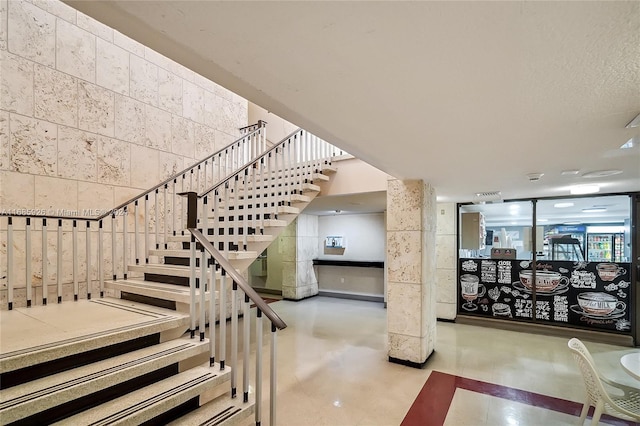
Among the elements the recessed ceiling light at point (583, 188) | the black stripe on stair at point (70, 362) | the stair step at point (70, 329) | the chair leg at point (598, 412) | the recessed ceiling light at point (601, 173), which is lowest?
the chair leg at point (598, 412)

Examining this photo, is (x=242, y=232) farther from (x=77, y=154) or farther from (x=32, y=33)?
(x=32, y=33)

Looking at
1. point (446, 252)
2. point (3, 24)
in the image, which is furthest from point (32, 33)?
point (446, 252)

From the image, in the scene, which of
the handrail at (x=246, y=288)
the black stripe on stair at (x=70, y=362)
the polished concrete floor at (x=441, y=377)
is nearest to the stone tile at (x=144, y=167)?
the handrail at (x=246, y=288)

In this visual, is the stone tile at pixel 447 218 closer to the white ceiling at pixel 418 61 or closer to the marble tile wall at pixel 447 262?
the marble tile wall at pixel 447 262

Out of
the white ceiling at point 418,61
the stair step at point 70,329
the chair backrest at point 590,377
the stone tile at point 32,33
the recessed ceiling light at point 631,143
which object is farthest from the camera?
the stone tile at point 32,33

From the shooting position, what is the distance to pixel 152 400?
197 cm

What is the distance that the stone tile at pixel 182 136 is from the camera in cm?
490

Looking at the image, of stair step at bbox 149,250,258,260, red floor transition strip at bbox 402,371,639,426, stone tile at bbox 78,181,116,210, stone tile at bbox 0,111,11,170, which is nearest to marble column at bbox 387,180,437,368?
red floor transition strip at bbox 402,371,639,426

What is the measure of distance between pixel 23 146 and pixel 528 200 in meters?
7.57

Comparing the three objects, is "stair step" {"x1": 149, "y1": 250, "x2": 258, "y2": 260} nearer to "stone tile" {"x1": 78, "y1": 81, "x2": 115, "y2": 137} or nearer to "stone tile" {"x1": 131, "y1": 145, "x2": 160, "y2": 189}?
"stone tile" {"x1": 131, "y1": 145, "x2": 160, "y2": 189}

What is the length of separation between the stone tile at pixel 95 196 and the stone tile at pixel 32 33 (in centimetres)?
145

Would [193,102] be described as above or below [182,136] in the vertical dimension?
above

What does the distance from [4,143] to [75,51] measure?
4.70ft

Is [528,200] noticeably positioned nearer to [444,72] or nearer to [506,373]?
[506,373]
